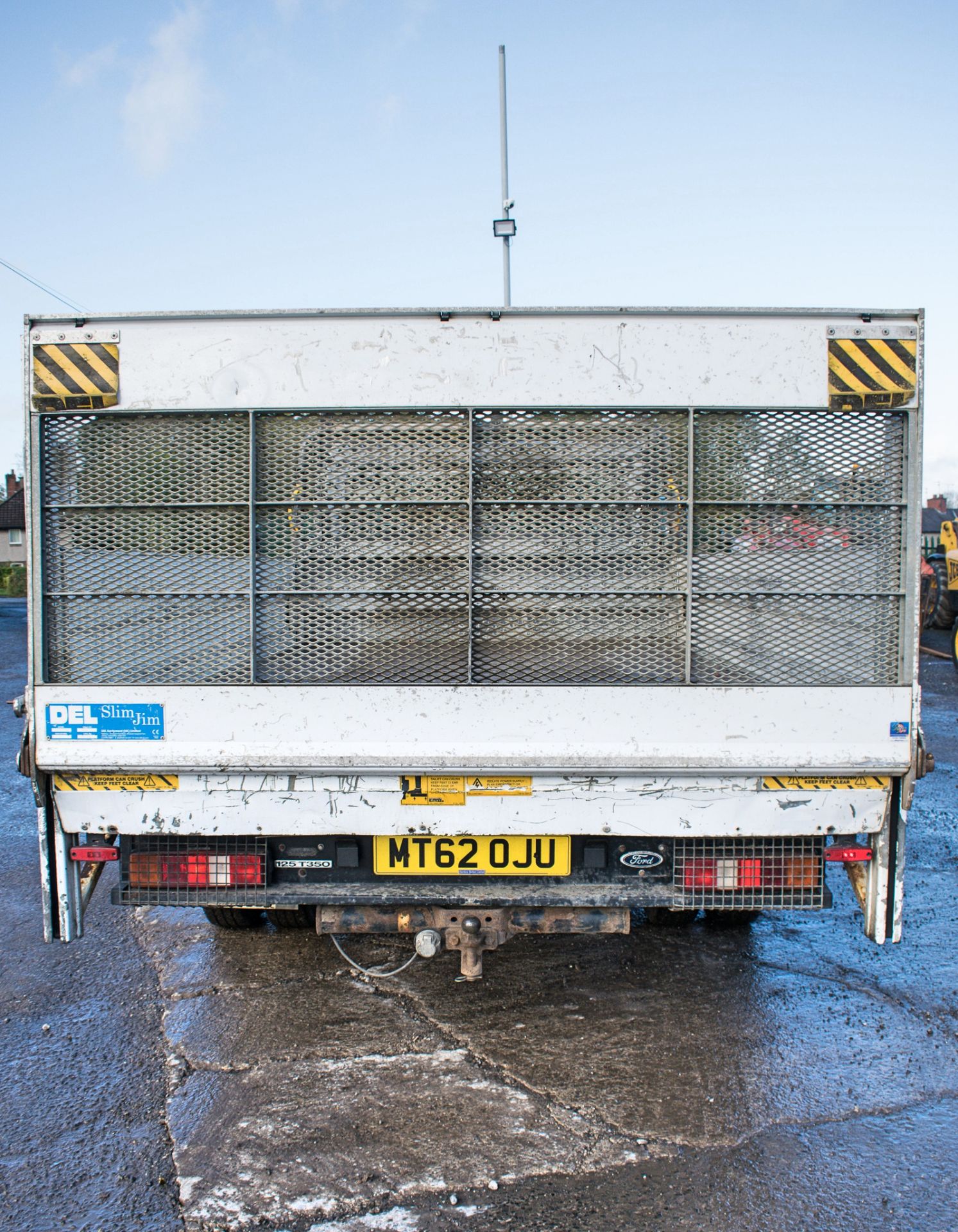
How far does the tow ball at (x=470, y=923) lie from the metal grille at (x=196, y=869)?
0.35 meters

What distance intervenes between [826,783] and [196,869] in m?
2.45

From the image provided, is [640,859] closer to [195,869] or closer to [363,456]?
[195,869]

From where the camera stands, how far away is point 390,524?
331 cm

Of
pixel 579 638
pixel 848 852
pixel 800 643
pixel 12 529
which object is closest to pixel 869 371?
pixel 800 643

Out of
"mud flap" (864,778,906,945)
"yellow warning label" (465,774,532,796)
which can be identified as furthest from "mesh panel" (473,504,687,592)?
"mud flap" (864,778,906,945)

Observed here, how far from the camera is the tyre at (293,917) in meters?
4.54

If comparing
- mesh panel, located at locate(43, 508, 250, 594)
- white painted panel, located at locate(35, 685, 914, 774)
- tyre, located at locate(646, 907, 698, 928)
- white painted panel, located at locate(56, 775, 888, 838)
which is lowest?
tyre, located at locate(646, 907, 698, 928)

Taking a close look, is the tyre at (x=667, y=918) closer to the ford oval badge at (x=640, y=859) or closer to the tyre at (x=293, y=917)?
the ford oval badge at (x=640, y=859)

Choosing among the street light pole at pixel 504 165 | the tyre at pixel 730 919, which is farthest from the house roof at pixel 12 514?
the tyre at pixel 730 919

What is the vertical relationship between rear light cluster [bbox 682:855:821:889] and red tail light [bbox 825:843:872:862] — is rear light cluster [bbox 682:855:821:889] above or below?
below

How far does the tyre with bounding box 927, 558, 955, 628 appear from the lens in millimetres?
18516

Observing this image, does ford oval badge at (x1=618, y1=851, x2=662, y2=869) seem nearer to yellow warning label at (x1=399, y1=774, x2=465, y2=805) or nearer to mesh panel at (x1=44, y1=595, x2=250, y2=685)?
yellow warning label at (x1=399, y1=774, x2=465, y2=805)

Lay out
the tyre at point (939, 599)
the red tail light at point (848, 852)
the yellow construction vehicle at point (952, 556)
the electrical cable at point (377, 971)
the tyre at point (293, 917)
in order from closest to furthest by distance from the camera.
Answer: the red tail light at point (848, 852) → the electrical cable at point (377, 971) → the tyre at point (293, 917) → the yellow construction vehicle at point (952, 556) → the tyre at point (939, 599)

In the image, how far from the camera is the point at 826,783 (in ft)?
10.9
